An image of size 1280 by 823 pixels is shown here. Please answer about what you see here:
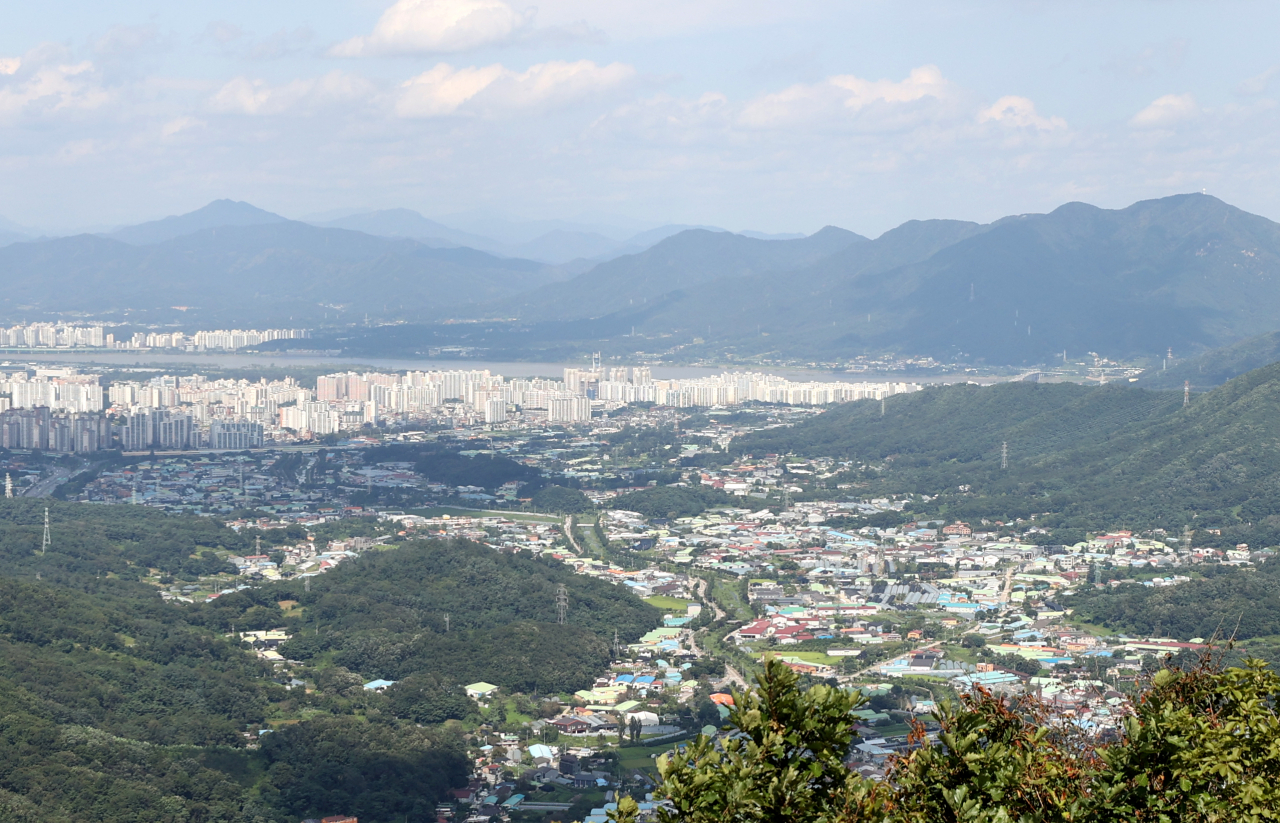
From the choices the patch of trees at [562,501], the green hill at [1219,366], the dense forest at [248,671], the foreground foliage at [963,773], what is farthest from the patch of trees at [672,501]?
the foreground foliage at [963,773]

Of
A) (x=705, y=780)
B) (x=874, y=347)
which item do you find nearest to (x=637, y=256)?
(x=874, y=347)

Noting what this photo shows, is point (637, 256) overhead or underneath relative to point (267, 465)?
overhead

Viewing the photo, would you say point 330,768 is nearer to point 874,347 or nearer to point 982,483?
point 982,483

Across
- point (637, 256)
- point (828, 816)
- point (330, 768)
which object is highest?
point (637, 256)

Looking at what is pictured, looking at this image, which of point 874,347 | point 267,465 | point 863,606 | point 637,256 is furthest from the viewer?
point 637,256

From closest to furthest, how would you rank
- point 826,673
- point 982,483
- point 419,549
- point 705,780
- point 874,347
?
point 705,780 → point 826,673 → point 419,549 → point 982,483 → point 874,347

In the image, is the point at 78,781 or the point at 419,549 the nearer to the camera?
A: the point at 78,781
